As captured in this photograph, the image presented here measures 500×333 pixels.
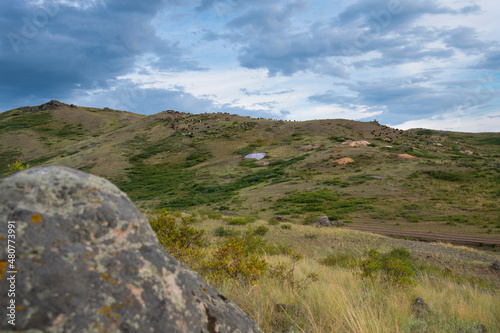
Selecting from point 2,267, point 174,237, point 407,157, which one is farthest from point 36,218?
point 407,157

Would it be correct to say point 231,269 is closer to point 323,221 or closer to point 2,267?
point 2,267

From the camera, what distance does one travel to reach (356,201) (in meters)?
25.8

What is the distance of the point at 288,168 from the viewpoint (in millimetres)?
40156

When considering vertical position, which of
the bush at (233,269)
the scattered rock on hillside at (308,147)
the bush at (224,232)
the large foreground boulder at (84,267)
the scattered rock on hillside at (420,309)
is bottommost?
the bush at (224,232)

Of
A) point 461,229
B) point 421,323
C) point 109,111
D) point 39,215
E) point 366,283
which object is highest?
point 109,111

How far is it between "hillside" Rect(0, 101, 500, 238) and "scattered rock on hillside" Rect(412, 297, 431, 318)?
54.2ft

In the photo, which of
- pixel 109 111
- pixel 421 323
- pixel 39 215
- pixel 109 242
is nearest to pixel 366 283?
pixel 421 323

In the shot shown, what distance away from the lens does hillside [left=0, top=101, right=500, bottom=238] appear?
23.3 meters

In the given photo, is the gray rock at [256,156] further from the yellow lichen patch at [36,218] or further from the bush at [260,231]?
the yellow lichen patch at [36,218]

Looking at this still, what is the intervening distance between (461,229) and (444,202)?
18.8 feet

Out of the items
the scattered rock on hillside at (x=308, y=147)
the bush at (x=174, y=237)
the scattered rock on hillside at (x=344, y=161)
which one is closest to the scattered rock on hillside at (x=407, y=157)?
the scattered rock on hillside at (x=344, y=161)

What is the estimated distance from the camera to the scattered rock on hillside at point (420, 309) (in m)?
4.16

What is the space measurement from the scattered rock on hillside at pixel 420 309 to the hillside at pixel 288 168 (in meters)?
16.5

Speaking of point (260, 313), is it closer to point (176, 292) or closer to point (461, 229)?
point (176, 292)
